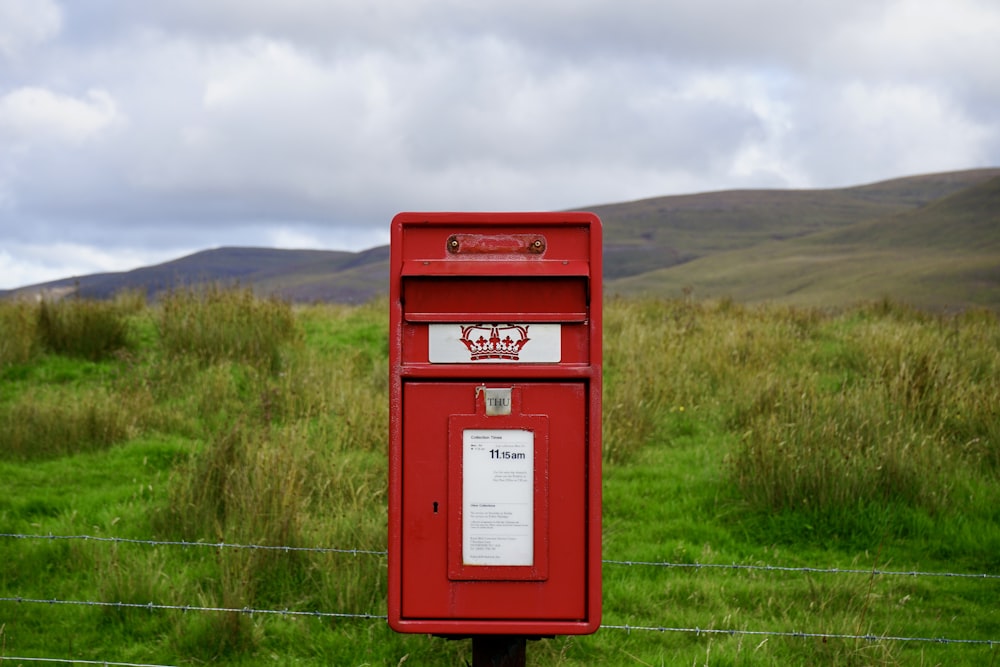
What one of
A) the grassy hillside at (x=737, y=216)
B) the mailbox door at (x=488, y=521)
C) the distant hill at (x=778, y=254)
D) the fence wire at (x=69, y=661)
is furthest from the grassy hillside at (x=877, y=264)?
the mailbox door at (x=488, y=521)

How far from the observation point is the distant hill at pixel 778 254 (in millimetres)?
64625

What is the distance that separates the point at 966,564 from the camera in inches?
218

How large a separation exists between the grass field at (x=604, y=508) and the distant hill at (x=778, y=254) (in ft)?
13.2

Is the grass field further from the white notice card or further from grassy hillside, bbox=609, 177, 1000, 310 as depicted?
grassy hillside, bbox=609, 177, 1000, 310

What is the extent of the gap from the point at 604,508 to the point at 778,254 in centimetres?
10909

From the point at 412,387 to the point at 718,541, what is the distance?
342 cm

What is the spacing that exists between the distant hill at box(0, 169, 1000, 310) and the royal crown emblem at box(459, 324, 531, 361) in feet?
30.4

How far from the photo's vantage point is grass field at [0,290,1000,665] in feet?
14.6

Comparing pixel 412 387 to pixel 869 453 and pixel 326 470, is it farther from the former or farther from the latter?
pixel 869 453

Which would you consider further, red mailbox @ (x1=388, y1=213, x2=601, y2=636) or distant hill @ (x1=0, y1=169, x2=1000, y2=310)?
distant hill @ (x1=0, y1=169, x2=1000, y2=310)

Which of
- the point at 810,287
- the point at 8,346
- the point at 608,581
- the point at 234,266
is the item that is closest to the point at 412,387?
the point at 608,581

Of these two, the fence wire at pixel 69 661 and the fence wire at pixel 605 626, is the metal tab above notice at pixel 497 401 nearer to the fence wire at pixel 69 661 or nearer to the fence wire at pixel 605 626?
the fence wire at pixel 605 626

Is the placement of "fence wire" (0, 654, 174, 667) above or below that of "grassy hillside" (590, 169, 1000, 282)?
below

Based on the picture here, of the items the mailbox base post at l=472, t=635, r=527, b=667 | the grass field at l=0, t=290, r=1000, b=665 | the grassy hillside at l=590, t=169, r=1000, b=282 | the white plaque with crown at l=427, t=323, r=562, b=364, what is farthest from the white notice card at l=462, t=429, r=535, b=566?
the grassy hillside at l=590, t=169, r=1000, b=282
